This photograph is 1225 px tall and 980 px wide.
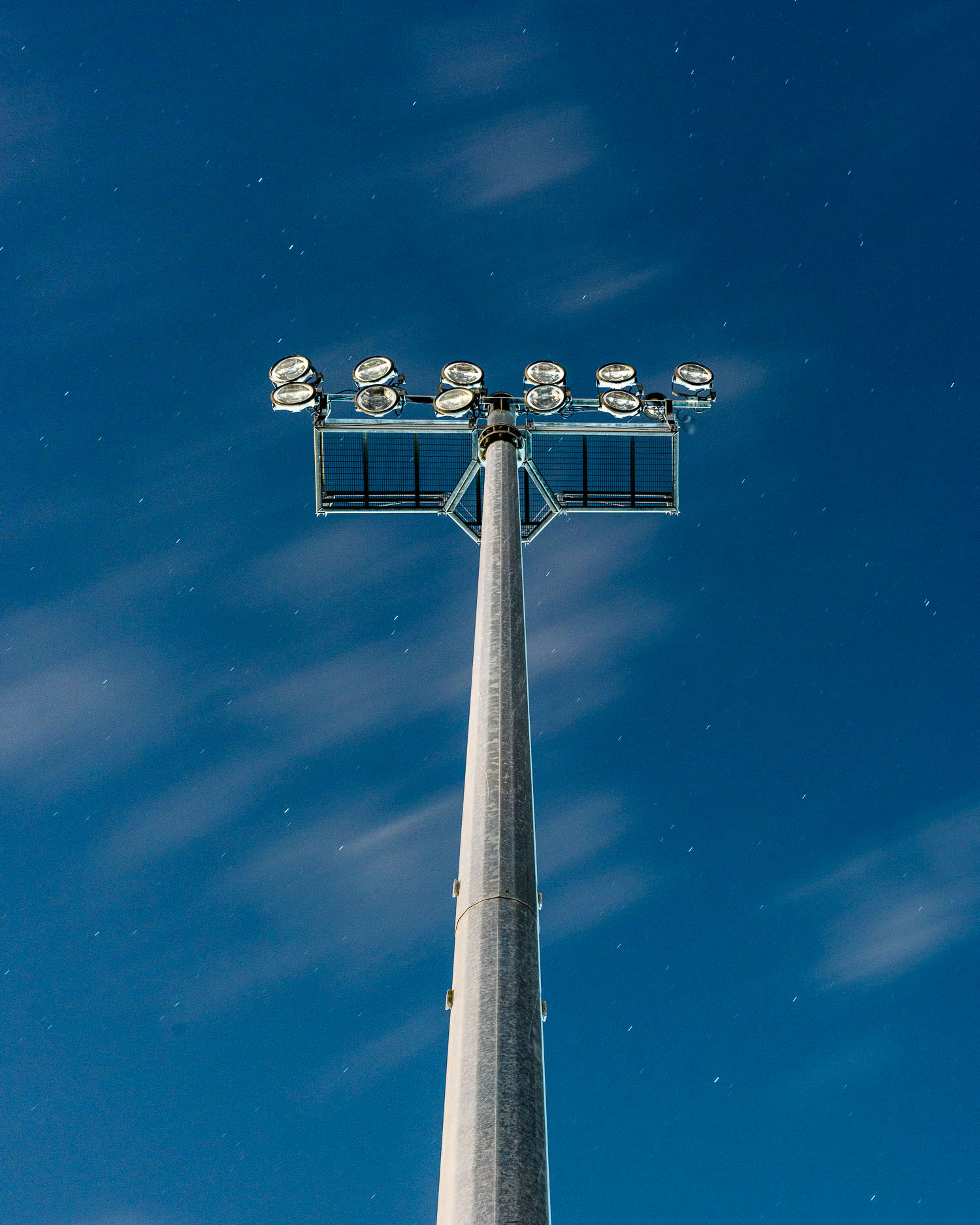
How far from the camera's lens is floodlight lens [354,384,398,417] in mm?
15633

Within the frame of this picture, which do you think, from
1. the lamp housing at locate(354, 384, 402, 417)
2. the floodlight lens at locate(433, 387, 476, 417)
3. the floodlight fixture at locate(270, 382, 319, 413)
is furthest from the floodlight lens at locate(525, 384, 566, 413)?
the floodlight fixture at locate(270, 382, 319, 413)

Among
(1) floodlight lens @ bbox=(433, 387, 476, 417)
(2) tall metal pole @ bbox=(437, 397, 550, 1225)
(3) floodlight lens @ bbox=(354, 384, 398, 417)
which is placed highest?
(3) floodlight lens @ bbox=(354, 384, 398, 417)

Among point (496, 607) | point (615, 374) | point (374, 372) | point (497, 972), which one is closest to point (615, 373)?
point (615, 374)

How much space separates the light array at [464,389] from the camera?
48.7 ft

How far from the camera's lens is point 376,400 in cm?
1566

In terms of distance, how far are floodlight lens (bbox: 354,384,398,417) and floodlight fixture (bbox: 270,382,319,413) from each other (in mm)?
690

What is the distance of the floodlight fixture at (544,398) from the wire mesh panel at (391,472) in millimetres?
2251

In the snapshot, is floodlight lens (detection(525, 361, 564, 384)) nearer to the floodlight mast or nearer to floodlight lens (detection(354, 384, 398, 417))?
the floodlight mast

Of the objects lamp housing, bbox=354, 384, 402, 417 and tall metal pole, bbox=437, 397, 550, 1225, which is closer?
tall metal pole, bbox=437, 397, 550, 1225

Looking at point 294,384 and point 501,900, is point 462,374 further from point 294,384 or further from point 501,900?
point 501,900

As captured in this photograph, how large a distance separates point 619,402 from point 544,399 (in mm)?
1719

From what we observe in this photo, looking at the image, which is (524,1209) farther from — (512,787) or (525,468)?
(525,468)

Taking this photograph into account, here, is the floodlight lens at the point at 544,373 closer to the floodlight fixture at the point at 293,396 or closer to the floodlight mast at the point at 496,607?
the floodlight mast at the point at 496,607

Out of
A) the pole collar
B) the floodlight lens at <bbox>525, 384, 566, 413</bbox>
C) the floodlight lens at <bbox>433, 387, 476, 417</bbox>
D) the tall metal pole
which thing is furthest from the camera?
the floodlight lens at <bbox>525, 384, 566, 413</bbox>
